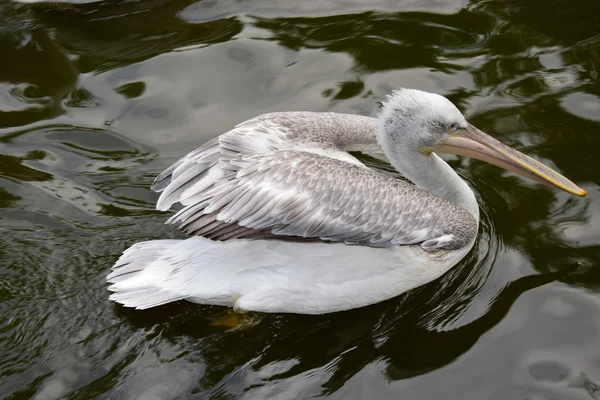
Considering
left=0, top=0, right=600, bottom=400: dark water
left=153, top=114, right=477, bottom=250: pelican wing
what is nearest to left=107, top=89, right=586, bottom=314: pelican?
left=153, top=114, right=477, bottom=250: pelican wing

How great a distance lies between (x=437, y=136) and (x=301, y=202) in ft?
2.59

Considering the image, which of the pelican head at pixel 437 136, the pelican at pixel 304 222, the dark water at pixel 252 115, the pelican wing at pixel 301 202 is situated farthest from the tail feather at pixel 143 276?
the pelican head at pixel 437 136

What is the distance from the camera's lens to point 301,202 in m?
3.41

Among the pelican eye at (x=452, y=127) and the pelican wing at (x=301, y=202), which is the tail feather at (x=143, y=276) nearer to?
the pelican wing at (x=301, y=202)

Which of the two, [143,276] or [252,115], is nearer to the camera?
[143,276]

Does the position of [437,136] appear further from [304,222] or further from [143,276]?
[143,276]

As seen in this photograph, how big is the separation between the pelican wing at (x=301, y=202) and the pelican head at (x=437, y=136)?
276mm

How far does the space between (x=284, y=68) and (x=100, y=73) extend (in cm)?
117

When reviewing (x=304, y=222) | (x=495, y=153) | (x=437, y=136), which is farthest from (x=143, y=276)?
(x=495, y=153)

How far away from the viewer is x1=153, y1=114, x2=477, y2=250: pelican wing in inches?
134

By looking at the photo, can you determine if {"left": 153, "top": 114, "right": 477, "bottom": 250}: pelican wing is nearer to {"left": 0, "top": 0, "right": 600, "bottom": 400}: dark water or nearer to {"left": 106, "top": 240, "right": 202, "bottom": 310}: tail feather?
{"left": 106, "top": 240, "right": 202, "bottom": 310}: tail feather

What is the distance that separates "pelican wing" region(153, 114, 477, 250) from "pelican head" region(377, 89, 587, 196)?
276 mm

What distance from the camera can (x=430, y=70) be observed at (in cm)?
512

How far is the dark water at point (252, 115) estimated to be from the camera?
10.9 ft
